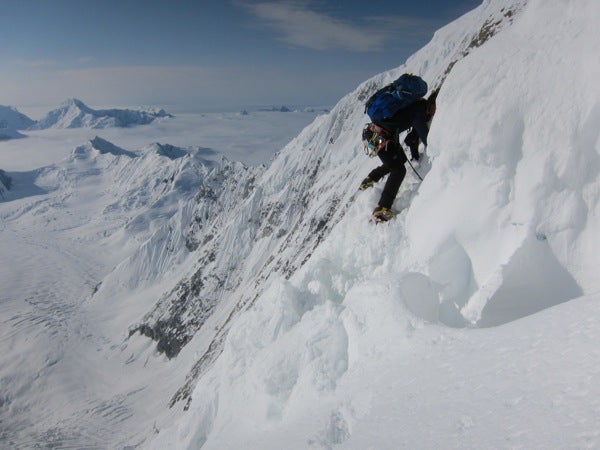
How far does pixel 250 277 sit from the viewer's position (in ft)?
245

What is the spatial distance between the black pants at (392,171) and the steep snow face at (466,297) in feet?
1.25

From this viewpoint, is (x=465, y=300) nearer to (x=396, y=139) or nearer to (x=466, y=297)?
(x=466, y=297)

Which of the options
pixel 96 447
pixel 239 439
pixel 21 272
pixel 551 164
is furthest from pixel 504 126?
pixel 21 272

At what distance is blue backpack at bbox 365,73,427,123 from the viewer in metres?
9.38

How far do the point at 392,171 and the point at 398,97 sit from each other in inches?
73.3

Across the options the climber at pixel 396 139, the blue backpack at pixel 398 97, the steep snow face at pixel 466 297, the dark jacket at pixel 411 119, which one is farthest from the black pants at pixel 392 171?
the blue backpack at pixel 398 97

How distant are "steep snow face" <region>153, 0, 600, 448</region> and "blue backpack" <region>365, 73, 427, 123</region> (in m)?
0.65

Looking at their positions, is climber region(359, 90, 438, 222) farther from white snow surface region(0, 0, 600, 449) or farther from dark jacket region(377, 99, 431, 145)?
white snow surface region(0, 0, 600, 449)

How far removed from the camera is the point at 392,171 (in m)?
9.43

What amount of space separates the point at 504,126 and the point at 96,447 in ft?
223

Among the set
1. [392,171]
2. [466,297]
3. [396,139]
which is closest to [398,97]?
[396,139]

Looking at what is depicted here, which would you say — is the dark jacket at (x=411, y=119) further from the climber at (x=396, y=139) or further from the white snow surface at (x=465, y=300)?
the white snow surface at (x=465, y=300)

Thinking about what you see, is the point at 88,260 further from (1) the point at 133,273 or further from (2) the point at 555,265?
(2) the point at 555,265

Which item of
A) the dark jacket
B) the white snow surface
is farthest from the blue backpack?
the white snow surface
